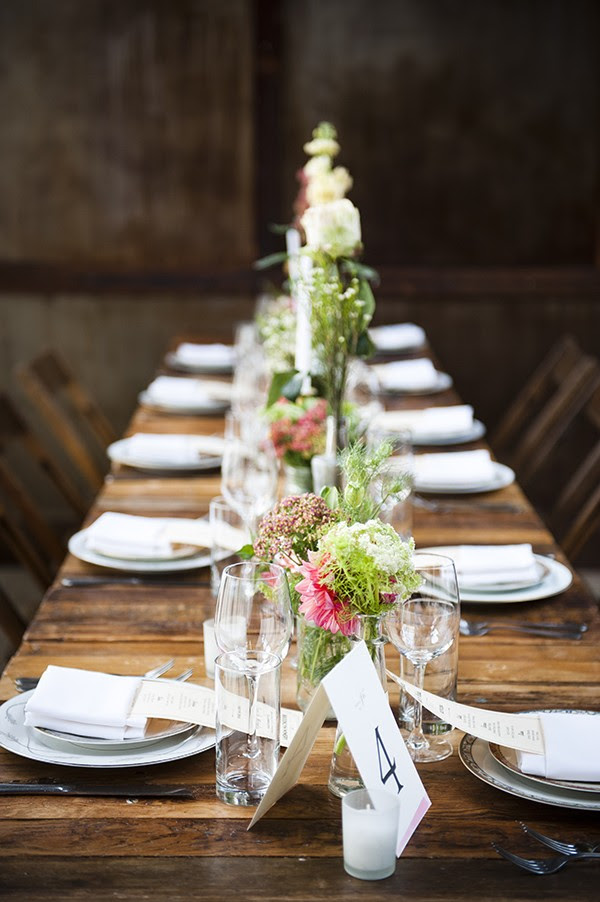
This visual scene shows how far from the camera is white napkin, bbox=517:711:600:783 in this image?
1.40 meters

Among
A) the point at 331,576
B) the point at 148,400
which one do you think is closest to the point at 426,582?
the point at 331,576

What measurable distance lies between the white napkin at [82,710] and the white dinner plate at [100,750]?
0.02 meters

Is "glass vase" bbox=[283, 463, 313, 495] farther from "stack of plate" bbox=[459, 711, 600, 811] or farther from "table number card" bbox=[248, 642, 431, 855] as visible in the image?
"table number card" bbox=[248, 642, 431, 855]

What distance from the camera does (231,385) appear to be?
4.08 m

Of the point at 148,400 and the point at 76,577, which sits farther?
the point at 148,400

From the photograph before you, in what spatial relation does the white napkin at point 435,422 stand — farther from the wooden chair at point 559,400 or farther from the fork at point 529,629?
the fork at point 529,629

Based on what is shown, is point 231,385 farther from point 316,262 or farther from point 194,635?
point 194,635

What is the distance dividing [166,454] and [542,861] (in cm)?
190

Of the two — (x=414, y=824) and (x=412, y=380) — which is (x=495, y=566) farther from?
(x=412, y=380)

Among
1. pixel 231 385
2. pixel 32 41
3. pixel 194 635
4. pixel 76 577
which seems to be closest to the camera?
pixel 194 635

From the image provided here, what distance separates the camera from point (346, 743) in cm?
141


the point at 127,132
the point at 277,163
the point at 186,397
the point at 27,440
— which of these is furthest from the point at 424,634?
the point at 127,132

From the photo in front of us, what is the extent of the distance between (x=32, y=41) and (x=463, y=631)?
4.10m

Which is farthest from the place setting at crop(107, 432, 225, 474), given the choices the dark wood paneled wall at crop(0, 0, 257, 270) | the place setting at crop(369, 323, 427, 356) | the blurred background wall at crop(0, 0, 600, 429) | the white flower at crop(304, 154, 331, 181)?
the dark wood paneled wall at crop(0, 0, 257, 270)
